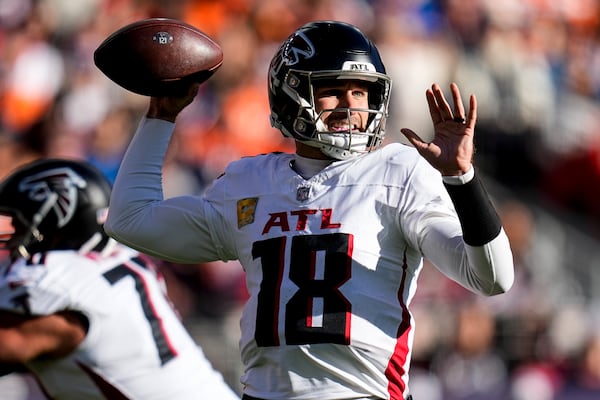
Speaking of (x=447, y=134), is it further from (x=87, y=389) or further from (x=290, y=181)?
(x=87, y=389)

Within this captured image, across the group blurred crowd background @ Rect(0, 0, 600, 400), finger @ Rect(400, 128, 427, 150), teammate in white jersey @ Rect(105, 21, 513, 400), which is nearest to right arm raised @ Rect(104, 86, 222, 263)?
teammate in white jersey @ Rect(105, 21, 513, 400)

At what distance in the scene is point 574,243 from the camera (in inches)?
384

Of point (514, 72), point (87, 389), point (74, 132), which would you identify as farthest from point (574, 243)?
point (87, 389)

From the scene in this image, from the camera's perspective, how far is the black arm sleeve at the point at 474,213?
10.4ft

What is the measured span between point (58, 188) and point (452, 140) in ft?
6.44

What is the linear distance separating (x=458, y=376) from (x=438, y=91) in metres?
4.92

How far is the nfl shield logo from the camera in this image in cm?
353

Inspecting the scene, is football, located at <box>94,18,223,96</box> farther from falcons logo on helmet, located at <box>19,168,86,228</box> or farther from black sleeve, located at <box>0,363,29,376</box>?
black sleeve, located at <box>0,363,29,376</box>

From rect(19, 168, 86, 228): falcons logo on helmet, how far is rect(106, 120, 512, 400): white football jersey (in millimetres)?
1174

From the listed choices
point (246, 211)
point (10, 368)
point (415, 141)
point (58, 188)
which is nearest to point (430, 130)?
point (58, 188)

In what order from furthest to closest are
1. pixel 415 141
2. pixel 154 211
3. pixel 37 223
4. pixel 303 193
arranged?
pixel 37 223 → pixel 154 211 → pixel 303 193 → pixel 415 141

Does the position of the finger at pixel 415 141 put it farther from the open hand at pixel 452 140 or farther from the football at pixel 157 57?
the football at pixel 157 57

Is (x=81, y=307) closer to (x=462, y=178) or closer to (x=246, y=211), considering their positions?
(x=246, y=211)

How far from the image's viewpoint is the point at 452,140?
10.7 feet
